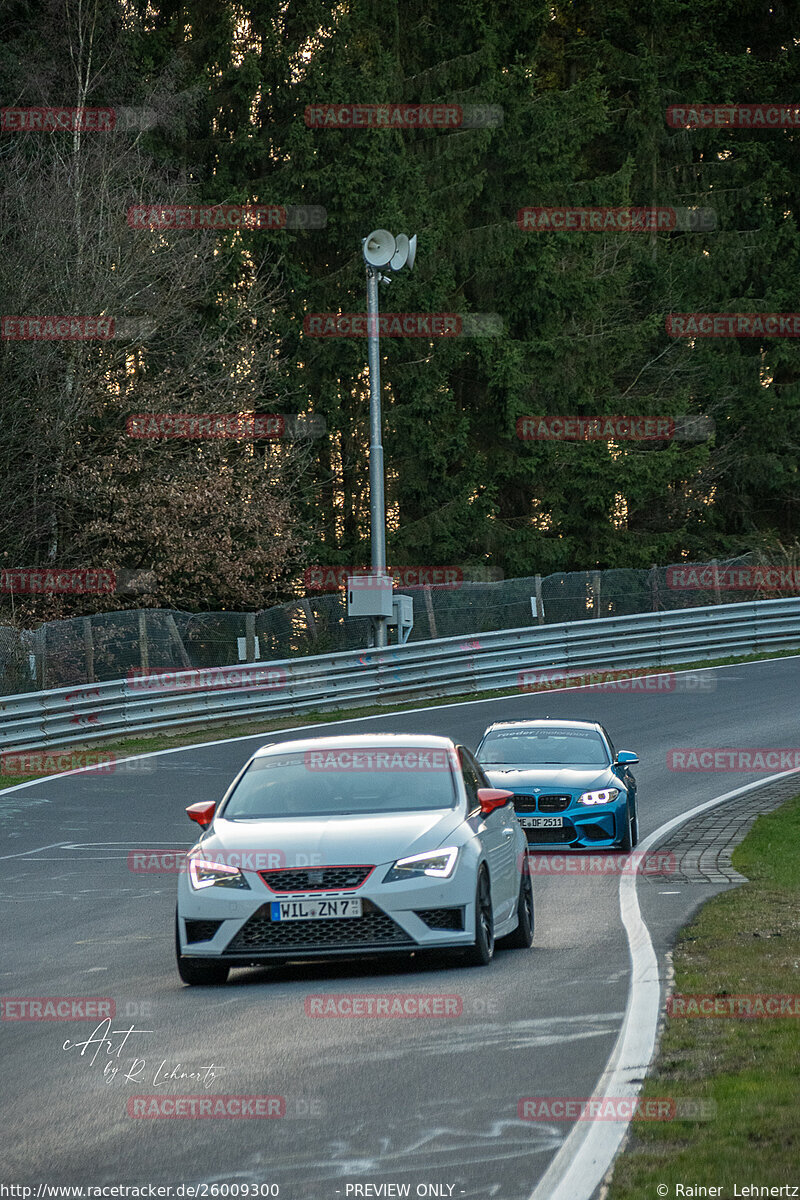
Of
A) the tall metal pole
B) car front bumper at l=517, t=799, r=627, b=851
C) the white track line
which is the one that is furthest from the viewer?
the tall metal pole

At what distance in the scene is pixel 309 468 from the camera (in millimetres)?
42250

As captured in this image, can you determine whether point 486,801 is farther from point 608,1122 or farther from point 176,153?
point 176,153

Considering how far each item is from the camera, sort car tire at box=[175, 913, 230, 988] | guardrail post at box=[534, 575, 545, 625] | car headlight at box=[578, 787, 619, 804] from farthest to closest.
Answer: guardrail post at box=[534, 575, 545, 625], car headlight at box=[578, 787, 619, 804], car tire at box=[175, 913, 230, 988]

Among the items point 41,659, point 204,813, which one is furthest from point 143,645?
point 204,813

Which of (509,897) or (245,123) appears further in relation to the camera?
(245,123)

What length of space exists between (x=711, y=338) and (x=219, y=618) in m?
28.1

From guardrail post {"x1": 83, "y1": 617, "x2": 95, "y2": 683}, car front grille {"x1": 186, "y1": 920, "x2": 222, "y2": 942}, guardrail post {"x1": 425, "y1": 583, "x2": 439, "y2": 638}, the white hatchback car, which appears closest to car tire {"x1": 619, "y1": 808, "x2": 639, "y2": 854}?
the white hatchback car

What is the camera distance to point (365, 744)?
11445 millimetres

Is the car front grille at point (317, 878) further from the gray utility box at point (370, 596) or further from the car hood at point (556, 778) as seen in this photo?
the gray utility box at point (370, 596)

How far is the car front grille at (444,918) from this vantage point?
986 cm

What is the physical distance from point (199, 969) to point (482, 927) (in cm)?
161

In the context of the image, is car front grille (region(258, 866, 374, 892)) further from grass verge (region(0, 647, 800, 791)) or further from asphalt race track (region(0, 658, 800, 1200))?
grass verge (region(0, 647, 800, 791))

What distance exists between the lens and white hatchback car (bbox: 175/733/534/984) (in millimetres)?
9805

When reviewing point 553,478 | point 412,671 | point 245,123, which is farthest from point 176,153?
point 412,671
